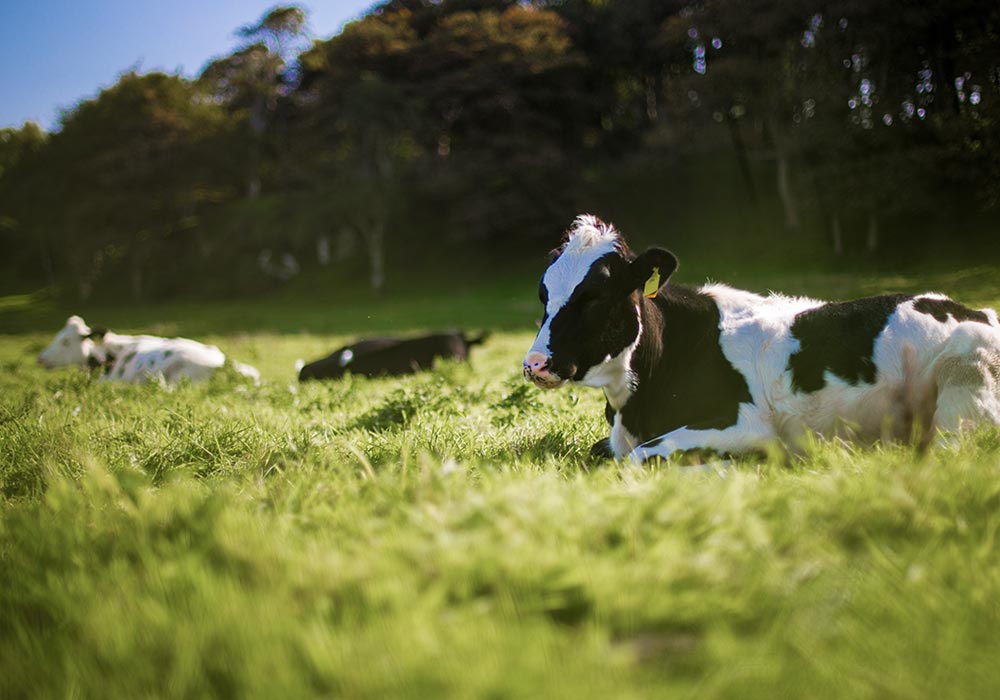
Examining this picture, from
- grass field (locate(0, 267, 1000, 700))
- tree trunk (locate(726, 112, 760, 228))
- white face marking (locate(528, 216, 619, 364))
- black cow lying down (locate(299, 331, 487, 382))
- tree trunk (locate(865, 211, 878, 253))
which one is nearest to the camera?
grass field (locate(0, 267, 1000, 700))

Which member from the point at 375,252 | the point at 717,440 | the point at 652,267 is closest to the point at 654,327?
the point at 652,267

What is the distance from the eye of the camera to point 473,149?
43938 mm

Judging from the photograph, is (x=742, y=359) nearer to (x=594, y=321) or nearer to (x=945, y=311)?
(x=594, y=321)

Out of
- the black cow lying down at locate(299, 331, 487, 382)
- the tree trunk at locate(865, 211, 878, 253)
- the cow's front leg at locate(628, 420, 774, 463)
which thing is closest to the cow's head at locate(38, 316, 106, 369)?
the black cow lying down at locate(299, 331, 487, 382)

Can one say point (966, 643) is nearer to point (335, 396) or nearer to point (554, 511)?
point (554, 511)

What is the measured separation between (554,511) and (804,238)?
36.0 meters

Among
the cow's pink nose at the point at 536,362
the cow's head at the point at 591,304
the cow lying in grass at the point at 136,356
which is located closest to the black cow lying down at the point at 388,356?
the cow lying in grass at the point at 136,356

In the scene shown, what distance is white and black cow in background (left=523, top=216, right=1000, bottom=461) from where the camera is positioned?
12.4 feet

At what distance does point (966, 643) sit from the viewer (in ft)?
5.65

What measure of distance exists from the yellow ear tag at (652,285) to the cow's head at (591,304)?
0.05ft

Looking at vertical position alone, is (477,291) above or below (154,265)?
below

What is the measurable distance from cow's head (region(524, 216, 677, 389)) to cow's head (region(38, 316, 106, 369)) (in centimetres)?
1144

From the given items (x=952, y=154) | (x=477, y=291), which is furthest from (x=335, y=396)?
(x=477, y=291)

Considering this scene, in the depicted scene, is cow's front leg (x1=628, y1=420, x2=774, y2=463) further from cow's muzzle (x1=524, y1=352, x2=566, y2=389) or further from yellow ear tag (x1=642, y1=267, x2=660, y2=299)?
yellow ear tag (x1=642, y1=267, x2=660, y2=299)
